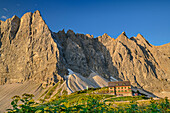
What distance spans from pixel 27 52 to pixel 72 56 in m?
42.5

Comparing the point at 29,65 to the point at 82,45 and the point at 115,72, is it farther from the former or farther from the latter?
the point at 115,72

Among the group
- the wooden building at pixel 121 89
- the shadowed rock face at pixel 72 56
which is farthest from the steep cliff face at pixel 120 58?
the wooden building at pixel 121 89

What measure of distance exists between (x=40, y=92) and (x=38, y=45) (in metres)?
44.6

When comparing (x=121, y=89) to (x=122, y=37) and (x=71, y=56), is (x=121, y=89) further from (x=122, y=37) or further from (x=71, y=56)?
(x=122, y=37)

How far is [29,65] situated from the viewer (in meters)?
135

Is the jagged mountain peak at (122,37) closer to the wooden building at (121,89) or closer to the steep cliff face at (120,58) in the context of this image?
the steep cliff face at (120,58)

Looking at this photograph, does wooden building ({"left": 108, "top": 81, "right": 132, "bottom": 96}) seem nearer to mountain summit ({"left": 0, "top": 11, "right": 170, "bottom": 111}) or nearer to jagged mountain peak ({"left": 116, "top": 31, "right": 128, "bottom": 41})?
mountain summit ({"left": 0, "top": 11, "right": 170, "bottom": 111})

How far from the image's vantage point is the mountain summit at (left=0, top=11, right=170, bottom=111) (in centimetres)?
13312

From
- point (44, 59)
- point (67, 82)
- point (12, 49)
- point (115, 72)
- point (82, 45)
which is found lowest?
point (67, 82)

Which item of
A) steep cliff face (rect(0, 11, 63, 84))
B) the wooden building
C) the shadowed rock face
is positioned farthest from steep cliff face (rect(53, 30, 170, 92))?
the wooden building

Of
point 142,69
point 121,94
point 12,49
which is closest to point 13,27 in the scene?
point 12,49

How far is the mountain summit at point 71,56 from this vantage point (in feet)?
437

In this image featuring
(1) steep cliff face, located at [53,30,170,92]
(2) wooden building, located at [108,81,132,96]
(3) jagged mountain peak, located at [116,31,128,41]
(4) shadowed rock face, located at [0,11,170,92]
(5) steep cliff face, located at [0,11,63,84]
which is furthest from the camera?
(3) jagged mountain peak, located at [116,31,128,41]

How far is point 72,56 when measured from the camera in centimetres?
15262
